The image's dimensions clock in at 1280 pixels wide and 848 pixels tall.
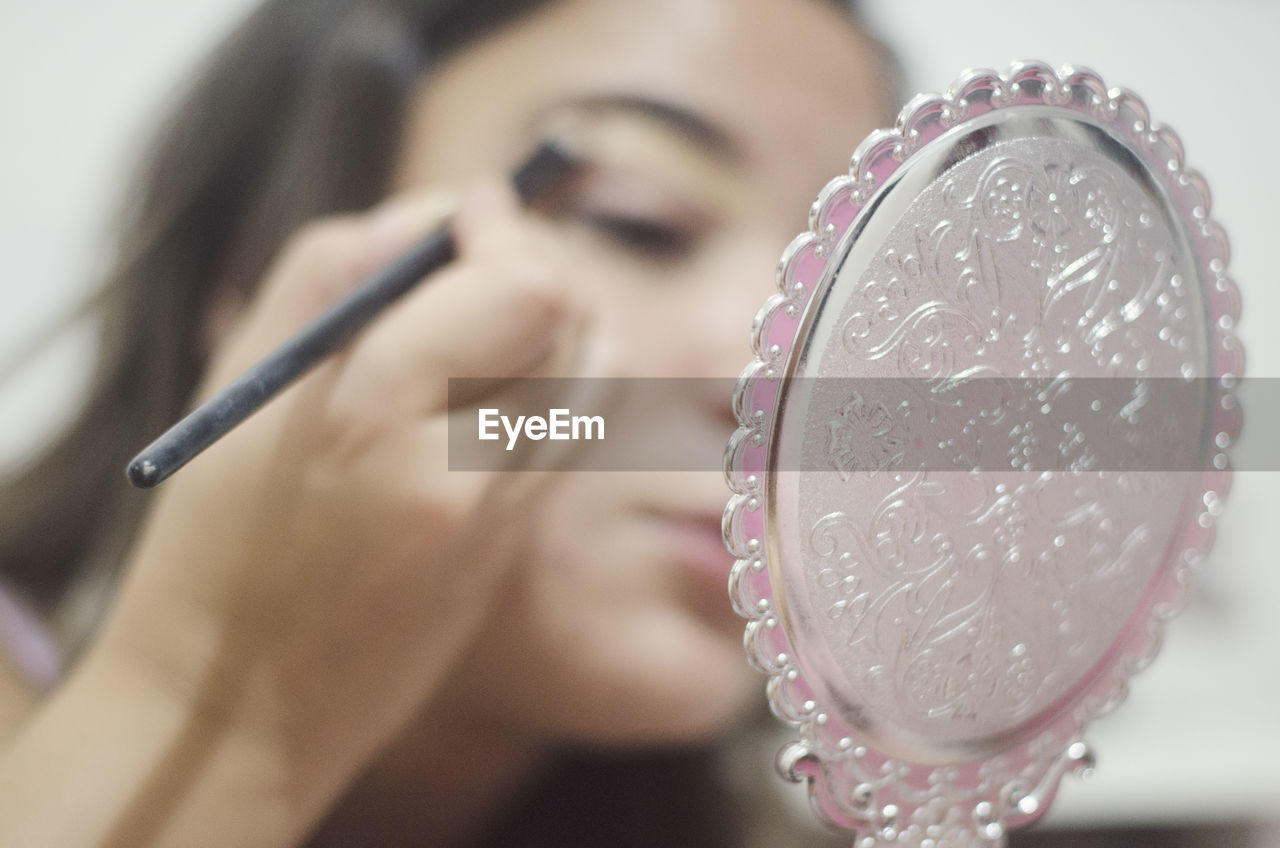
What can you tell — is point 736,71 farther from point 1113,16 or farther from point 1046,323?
point 1113,16

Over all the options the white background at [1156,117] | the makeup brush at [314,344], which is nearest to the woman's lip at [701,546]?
the makeup brush at [314,344]

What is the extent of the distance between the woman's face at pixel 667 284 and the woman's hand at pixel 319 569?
2.0 inches

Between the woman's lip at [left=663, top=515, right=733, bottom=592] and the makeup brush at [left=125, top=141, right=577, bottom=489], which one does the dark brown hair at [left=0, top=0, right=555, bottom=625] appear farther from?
the woman's lip at [left=663, top=515, right=733, bottom=592]

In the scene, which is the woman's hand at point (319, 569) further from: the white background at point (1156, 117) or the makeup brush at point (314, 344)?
the white background at point (1156, 117)

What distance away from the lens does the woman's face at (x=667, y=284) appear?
0.94ft

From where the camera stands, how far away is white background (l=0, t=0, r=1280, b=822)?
0.35 metres

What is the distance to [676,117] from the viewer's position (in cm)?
30

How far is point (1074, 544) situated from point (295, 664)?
203mm

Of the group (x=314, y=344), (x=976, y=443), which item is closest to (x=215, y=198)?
(x=314, y=344)

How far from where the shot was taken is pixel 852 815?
200mm

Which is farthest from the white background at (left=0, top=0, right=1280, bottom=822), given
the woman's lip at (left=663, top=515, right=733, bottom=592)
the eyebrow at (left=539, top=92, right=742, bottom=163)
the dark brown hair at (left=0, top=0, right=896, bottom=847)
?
the woman's lip at (left=663, top=515, right=733, bottom=592)

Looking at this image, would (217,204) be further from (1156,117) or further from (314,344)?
(1156,117)

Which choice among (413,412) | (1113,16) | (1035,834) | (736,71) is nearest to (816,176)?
(736,71)

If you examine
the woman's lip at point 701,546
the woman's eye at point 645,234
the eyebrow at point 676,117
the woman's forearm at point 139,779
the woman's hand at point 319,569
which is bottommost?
the woman's forearm at point 139,779
